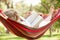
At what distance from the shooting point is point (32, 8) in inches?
87.1

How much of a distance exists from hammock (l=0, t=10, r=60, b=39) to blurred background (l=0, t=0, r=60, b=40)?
0.07m

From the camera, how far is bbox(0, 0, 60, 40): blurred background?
209cm

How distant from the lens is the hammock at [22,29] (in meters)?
2.01

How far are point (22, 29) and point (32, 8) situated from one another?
0.30m

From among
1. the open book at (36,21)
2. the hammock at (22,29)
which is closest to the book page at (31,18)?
the open book at (36,21)

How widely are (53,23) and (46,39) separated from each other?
0.68 ft

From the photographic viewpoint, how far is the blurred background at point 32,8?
2092 millimetres

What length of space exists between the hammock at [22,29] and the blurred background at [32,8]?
68mm

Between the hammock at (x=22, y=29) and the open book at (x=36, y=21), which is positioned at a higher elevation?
the open book at (x=36, y=21)

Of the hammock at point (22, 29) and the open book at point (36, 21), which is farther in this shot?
the open book at point (36, 21)

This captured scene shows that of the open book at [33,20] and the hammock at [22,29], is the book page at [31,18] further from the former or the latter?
the hammock at [22,29]

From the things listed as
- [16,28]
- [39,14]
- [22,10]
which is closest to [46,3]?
[39,14]

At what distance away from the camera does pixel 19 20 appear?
2094mm

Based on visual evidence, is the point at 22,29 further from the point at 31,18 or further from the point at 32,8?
the point at 32,8
